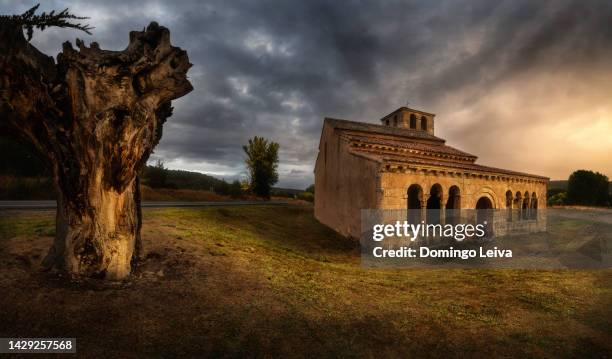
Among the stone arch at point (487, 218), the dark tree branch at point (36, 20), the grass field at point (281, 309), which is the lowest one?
the grass field at point (281, 309)

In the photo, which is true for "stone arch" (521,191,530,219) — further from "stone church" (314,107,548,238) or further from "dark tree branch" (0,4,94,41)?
"dark tree branch" (0,4,94,41)

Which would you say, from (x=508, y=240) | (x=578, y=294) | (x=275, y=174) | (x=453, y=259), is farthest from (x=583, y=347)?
(x=275, y=174)

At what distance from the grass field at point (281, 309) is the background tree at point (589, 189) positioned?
5639 centimetres

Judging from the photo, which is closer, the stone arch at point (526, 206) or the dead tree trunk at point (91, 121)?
the dead tree trunk at point (91, 121)

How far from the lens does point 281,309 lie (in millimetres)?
5652

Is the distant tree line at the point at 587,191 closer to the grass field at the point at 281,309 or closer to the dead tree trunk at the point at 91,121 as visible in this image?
the grass field at the point at 281,309

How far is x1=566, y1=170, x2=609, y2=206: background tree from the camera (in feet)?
156

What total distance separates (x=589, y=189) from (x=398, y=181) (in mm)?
58727

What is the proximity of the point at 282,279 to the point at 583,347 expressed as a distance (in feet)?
20.6

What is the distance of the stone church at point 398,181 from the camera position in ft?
43.3

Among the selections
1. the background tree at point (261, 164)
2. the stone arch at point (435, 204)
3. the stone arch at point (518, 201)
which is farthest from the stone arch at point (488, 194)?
the background tree at point (261, 164)

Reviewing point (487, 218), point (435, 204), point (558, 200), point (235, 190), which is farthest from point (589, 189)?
point (235, 190)

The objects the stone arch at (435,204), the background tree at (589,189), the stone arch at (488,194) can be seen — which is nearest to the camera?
the stone arch at (435,204)

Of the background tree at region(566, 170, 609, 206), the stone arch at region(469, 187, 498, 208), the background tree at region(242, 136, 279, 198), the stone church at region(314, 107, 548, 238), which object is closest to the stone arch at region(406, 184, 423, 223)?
the stone church at region(314, 107, 548, 238)
